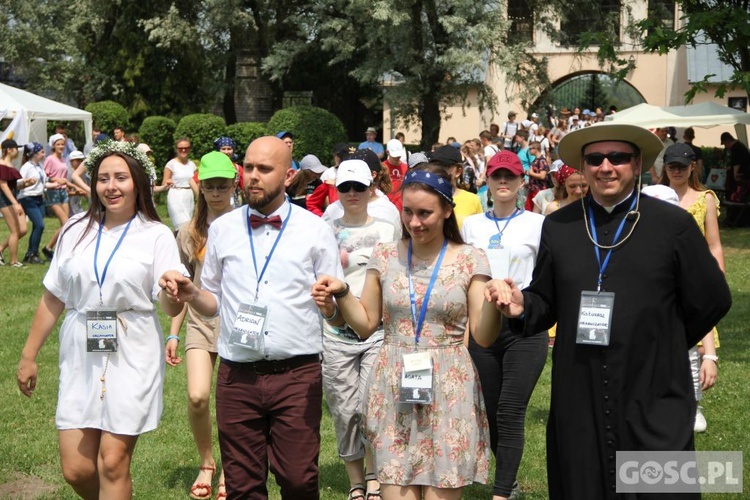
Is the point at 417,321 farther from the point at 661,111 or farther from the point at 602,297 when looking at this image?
the point at 661,111

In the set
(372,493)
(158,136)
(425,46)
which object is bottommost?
(372,493)

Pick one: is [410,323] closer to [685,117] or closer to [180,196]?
[180,196]

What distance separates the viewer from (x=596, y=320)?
13.3 ft

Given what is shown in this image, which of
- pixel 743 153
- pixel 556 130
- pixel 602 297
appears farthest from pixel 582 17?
pixel 602 297

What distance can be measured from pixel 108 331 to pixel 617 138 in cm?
264

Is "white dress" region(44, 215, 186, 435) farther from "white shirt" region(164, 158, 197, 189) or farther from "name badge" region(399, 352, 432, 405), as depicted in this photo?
"white shirt" region(164, 158, 197, 189)

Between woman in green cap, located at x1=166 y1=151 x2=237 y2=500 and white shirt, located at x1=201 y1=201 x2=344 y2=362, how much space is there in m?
1.14

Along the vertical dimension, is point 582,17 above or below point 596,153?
above

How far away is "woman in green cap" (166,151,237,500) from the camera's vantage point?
21.1 ft

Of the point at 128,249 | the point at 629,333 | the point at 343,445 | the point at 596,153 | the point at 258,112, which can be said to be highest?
the point at 258,112

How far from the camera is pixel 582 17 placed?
3061 cm

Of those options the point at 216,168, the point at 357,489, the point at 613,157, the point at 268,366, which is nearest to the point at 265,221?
the point at 268,366

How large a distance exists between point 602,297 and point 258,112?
2980 cm

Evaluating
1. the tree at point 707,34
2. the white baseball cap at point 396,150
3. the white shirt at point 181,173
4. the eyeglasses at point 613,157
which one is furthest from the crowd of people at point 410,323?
the tree at point 707,34
